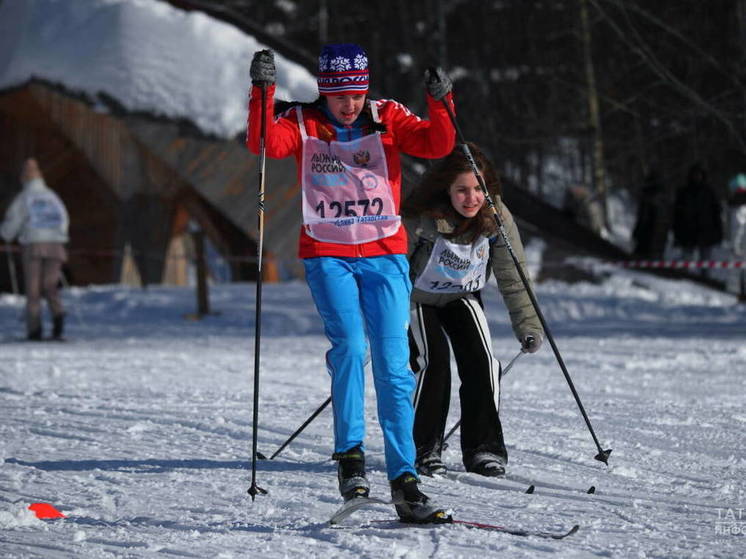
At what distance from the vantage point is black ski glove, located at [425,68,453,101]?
14.9 ft

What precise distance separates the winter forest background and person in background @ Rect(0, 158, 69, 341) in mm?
10246

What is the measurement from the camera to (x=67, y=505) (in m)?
4.58

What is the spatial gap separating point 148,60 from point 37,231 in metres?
8.98

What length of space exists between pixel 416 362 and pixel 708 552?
1820 millimetres

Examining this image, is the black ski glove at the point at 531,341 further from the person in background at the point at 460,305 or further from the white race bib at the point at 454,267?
the white race bib at the point at 454,267

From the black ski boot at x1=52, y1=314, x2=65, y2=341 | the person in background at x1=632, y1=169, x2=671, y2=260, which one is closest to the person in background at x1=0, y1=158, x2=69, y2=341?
the black ski boot at x1=52, y1=314, x2=65, y2=341

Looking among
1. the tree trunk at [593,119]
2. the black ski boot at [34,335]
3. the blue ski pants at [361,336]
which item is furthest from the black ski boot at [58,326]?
the tree trunk at [593,119]

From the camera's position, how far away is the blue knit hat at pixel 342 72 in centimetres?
452

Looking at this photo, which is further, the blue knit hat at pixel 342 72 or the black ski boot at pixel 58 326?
the black ski boot at pixel 58 326

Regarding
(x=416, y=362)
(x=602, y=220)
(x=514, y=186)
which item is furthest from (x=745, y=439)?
(x=602, y=220)

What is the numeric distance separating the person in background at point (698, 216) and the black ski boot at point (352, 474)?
45.4ft

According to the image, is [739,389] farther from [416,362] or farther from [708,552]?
[708,552]

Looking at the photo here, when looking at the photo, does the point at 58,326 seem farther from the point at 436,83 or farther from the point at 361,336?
the point at 436,83

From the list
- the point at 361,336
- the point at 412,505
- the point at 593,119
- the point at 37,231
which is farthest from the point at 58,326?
the point at 593,119
